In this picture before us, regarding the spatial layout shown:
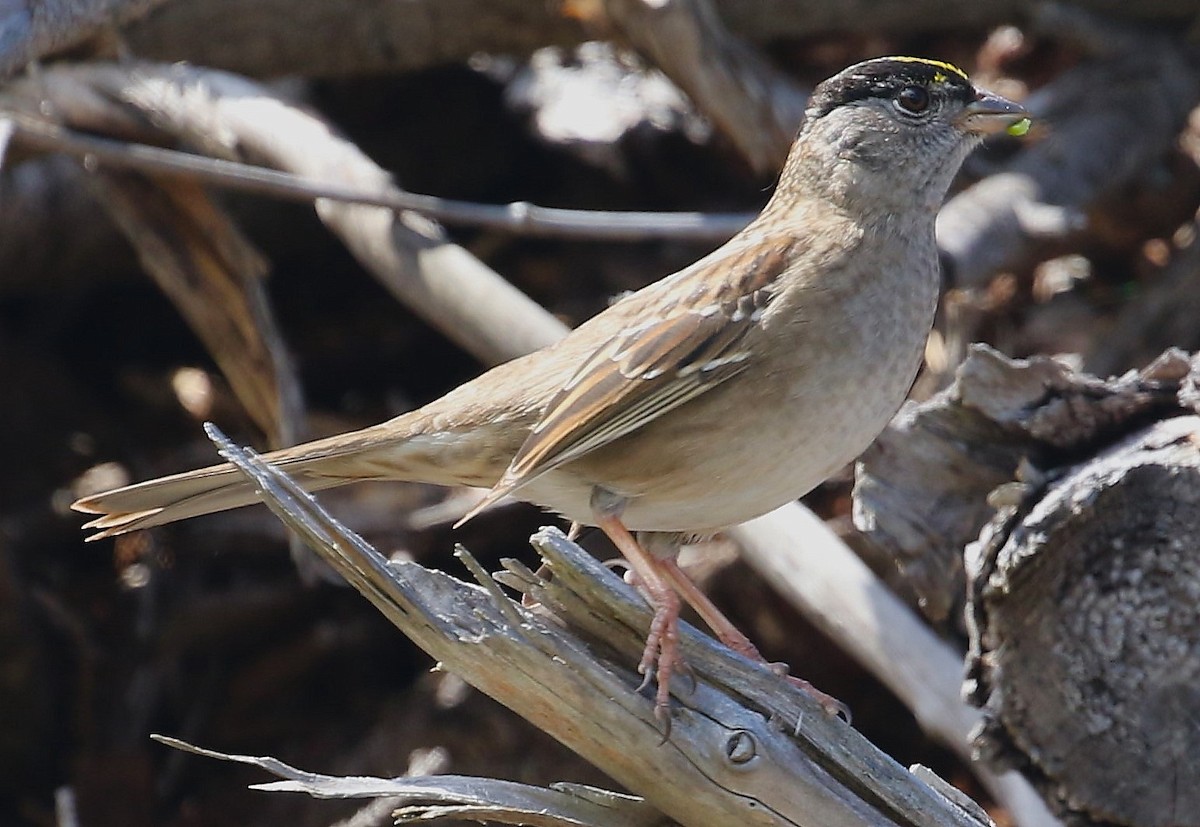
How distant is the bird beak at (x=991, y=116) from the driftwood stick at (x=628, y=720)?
4.93 ft

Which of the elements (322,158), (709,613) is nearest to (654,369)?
(709,613)

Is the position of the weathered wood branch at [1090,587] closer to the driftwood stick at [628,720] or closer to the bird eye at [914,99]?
the driftwood stick at [628,720]

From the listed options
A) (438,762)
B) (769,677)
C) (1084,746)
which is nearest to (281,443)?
(438,762)

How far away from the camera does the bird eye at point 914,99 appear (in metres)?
3.69

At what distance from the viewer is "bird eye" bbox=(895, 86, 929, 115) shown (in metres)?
3.69

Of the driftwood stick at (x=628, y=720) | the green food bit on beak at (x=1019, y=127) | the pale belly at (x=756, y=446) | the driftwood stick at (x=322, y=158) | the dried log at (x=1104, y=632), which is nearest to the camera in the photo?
the driftwood stick at (x=628, y=720)

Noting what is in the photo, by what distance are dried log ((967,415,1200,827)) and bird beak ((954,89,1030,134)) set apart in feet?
2.61

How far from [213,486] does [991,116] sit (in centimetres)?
191

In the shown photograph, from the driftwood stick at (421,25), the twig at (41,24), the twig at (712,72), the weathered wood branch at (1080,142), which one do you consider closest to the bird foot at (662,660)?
the twig at (41,24)

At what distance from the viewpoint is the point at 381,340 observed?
20.2 feet

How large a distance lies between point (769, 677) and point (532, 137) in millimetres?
3773

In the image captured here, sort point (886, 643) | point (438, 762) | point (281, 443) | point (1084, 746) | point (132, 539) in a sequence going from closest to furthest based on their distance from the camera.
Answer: point (1084, 746) → point (886, 643) → point (281, 443) → point (438, 762) → point (132, 539)

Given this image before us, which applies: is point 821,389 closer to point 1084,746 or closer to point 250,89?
point 1084,746

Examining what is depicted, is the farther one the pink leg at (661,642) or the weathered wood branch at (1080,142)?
the weathered wood branch at (1080,142)
